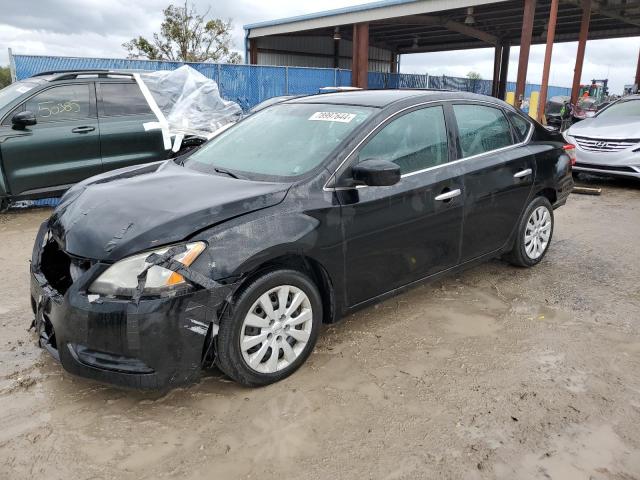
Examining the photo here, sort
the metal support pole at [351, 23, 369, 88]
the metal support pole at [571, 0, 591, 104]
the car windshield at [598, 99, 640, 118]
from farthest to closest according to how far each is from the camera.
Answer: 1. the metal support pole at [351, 23, 369, 88]
2. the metal support pole at [571, 0, 591, 104]
3. the car windshield at [598, 99, 640, 118]

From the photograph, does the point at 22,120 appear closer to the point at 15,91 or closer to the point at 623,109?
the point at 15,91

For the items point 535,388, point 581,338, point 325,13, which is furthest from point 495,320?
point 325,13

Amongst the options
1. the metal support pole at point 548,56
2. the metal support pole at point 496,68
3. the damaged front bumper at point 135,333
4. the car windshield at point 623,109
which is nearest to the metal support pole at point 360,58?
the metal support pole at point 548,56

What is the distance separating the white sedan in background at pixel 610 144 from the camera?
28.0ft

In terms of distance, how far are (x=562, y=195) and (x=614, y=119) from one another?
554cm

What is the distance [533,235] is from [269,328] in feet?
9.93

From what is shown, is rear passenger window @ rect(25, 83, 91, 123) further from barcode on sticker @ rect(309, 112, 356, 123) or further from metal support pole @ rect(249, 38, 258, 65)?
metal support pole @ rect(249, 38, 258, 65)

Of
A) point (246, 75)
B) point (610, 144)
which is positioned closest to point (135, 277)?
point (610, 144)

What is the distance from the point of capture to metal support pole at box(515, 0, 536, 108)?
52.4 feet

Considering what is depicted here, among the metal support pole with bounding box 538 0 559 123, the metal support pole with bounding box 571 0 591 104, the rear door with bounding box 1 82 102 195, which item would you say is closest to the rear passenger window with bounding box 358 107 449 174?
the rear door with bounding box 1 82 102 195

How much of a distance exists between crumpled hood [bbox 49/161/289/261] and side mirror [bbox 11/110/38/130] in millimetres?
3421

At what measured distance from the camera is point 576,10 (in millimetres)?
20672

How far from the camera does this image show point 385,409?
2.75m

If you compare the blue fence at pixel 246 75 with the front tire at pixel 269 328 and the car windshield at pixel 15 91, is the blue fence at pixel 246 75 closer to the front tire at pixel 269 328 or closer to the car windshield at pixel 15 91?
the car windshield at pixel 15 91
